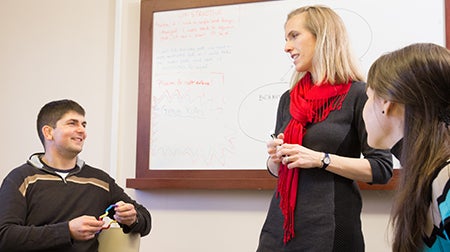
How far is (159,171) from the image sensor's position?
2.44 metres

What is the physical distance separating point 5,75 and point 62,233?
1.32 metres

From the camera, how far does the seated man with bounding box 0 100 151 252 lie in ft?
5.97

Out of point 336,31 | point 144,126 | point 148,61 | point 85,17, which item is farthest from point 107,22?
point 336,31

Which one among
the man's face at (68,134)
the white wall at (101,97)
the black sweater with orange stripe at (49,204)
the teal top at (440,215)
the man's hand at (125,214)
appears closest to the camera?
the teal top at (440,215)

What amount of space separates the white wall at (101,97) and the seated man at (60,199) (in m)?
0.35

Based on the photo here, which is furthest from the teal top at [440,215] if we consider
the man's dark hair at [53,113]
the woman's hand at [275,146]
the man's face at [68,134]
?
the man's dark hair at [53,113]

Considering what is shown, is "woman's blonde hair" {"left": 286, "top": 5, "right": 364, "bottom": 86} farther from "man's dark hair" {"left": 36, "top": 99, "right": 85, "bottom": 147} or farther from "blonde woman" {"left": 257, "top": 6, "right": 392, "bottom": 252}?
"man's dark hair" {"left": 36, "top": 99, "right": 85, "bottom": 147}

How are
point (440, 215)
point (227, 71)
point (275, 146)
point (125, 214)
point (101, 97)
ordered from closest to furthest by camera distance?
point (440, 215) → point (275, 146) → point (125, 214) → point (227, 71) → point (101, 97)

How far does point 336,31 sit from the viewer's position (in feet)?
5.23

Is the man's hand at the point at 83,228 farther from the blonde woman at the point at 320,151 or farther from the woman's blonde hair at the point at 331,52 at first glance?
the woman's blonde hair at the point at 331,52

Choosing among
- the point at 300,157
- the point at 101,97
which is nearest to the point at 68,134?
the point at 101,97

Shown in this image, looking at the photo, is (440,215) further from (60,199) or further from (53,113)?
(53,113)

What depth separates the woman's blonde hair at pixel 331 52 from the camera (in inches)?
61.6

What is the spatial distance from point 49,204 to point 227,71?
3.12ft
